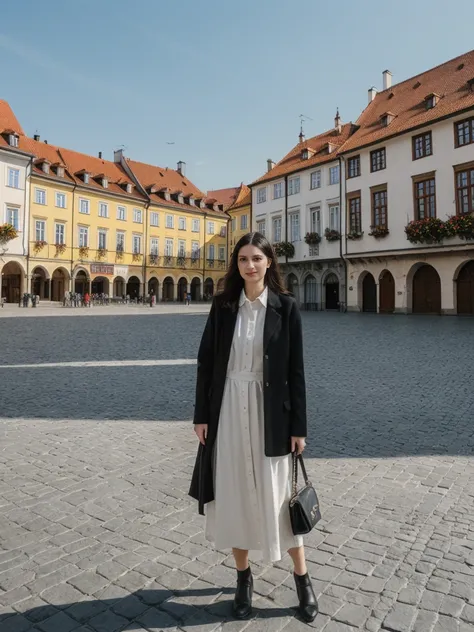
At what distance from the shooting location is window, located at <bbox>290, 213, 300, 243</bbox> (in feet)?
127

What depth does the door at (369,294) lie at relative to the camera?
33875 millimetres

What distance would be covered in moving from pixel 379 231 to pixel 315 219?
7181 millimetres

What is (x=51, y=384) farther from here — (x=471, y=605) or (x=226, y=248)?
(x=226, y=248)

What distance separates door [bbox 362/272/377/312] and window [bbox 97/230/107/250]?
29.4 meters

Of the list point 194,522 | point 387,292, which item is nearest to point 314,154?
point 387,292

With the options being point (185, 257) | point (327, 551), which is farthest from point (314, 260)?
point (327, 551)

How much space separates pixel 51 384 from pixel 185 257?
52277 mm

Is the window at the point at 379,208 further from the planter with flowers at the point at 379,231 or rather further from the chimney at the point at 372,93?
the chimney at the point at 372,93

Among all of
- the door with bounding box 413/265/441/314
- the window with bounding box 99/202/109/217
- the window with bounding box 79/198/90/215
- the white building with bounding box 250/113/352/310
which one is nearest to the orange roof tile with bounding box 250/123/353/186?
the white building with bounding box 250/113/352/310

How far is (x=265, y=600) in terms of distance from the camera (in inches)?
103

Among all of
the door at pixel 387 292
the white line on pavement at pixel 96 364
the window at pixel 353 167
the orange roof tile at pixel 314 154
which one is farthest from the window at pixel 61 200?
the white line on pavement at pixel 96 364

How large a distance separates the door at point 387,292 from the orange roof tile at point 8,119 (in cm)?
3662

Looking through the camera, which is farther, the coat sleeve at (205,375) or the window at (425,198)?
the window at (425,198)

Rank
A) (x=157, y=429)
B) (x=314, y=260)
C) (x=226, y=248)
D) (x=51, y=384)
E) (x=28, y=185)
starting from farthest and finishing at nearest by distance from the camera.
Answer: (x=226, y=248)
(x=28, y=185)
(x=314, y=260)
(x=51, y=384)
(x=157, y=429)
